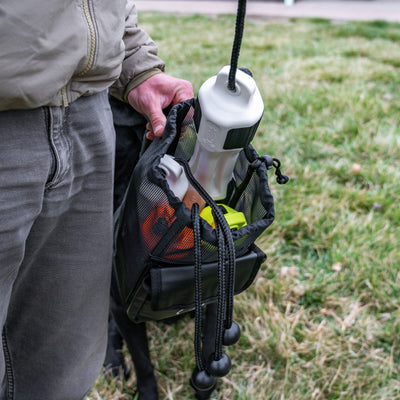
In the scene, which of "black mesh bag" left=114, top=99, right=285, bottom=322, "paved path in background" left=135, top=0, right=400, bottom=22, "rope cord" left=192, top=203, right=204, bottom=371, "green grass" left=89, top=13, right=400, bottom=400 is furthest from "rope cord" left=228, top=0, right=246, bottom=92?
"paved path in background" left=135, top=0, right=400, bottom=22

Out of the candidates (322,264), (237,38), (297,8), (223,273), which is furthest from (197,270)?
(297,8)

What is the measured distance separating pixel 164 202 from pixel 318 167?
1531 millimetres

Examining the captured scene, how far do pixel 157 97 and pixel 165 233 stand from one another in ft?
1.06

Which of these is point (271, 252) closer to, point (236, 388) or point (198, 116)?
point (236, 388)

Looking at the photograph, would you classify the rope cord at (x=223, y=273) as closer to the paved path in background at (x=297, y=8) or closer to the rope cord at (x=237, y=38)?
the rope cord at (x=237, y=38)

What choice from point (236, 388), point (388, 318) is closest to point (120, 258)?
point (236, 388)

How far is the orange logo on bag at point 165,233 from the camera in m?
0.76

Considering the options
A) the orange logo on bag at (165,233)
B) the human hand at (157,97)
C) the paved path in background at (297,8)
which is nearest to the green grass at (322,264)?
the orange logo on bag at (165,233)

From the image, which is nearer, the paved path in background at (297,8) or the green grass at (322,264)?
the green grass at (322,264)

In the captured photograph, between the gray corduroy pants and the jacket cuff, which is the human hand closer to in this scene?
the jacket cuff

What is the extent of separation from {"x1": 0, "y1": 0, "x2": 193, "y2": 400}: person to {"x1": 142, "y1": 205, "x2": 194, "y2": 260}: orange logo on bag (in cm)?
10

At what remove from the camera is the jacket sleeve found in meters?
0.90

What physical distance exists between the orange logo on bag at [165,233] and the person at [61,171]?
10cm

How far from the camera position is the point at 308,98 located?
2818mm
